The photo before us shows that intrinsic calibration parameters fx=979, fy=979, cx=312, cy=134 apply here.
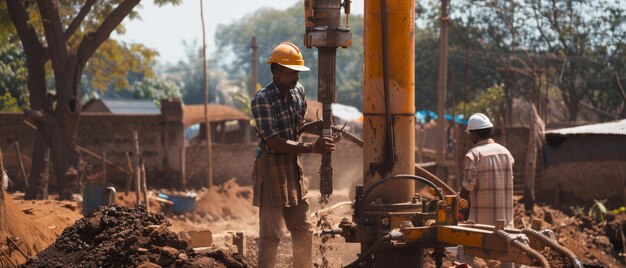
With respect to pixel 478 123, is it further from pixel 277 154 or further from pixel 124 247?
pixel 124 247

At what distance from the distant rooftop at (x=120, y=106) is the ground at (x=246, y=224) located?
12702 mm

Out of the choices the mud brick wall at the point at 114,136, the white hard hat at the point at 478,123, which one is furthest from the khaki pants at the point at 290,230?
the mud brick wall at the point at 114,136

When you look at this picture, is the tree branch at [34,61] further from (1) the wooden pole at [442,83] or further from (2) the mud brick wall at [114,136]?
(1) the wooden pole at [442,83]

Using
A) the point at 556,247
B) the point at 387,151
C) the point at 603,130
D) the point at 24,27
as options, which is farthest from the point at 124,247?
the point at 603,130

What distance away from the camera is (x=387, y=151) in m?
7.05

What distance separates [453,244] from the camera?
21.5 ft

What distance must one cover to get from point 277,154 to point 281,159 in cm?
5

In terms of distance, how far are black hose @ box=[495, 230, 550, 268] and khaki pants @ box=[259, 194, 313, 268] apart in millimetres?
1842

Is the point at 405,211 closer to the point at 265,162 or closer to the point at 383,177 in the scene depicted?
the point at 383,177

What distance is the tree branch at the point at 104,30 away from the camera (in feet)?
57.7

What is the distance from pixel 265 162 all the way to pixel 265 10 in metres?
118

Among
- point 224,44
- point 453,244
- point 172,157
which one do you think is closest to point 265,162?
point 453,244

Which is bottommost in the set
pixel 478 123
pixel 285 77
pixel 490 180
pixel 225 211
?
pixel 225 211

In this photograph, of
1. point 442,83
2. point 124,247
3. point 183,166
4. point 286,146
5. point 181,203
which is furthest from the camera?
point 183,166
